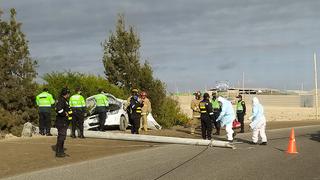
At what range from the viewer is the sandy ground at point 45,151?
13.9 metres

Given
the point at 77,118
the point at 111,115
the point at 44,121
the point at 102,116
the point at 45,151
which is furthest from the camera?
the point at 111,115

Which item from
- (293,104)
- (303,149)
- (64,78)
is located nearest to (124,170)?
(303,149)

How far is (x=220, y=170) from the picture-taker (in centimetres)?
1266

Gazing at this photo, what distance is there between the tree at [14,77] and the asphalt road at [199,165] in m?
7.13

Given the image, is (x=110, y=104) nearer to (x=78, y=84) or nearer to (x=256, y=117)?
(x=78, y=84)

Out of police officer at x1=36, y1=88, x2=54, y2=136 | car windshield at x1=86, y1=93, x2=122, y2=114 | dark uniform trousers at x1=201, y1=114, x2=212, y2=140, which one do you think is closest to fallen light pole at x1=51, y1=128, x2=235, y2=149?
police officer at x1=36, y1=88, x2=54, y2=136

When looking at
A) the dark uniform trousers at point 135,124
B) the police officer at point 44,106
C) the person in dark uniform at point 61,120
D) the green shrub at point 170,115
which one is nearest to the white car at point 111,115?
the dark uniform trousers at point 135,124

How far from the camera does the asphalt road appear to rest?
39.1 ft

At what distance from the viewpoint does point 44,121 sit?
71.6ft

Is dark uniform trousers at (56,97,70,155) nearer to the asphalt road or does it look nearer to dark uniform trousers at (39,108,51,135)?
the asphalt road

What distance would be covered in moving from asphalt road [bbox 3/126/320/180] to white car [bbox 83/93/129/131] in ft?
22.5

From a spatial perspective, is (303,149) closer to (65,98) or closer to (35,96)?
(65,98)

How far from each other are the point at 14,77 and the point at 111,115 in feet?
15.2

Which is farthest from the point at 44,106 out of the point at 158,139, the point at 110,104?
the point at 158,139
